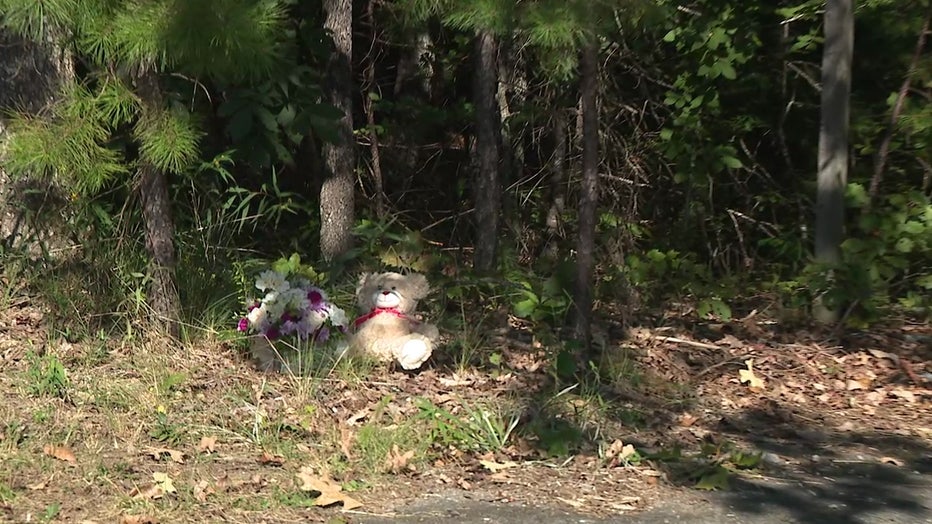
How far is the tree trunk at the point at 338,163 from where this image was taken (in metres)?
8.07

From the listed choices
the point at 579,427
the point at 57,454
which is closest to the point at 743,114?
the point at 579,427

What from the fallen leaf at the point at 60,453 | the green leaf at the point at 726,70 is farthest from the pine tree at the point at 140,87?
the green leaf at the point at 726,70

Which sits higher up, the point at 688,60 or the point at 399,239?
the point at 688,60

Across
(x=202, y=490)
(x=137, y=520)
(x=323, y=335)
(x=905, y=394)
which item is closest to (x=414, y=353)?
(x=323, y=335)

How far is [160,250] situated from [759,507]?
3.56 m

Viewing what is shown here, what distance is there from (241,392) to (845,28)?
183 inches

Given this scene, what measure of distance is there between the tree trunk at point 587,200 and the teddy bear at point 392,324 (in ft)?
2.71

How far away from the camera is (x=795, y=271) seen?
8.46 metres

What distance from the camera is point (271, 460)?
16.7ft

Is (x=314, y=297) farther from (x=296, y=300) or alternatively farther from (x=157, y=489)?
(x=157, y=489)


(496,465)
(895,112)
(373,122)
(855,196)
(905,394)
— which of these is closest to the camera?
(496,465)

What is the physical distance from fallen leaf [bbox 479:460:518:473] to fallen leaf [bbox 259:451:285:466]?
905 millimetres

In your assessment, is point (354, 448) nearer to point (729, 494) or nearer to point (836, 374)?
point (729, 494)

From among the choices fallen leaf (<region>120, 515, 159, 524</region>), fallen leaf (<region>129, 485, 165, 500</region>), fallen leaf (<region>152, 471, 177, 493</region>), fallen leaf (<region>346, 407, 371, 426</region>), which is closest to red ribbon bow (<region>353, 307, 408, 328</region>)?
fallen leaf (<region>346, 407, 371, 426</region>)
